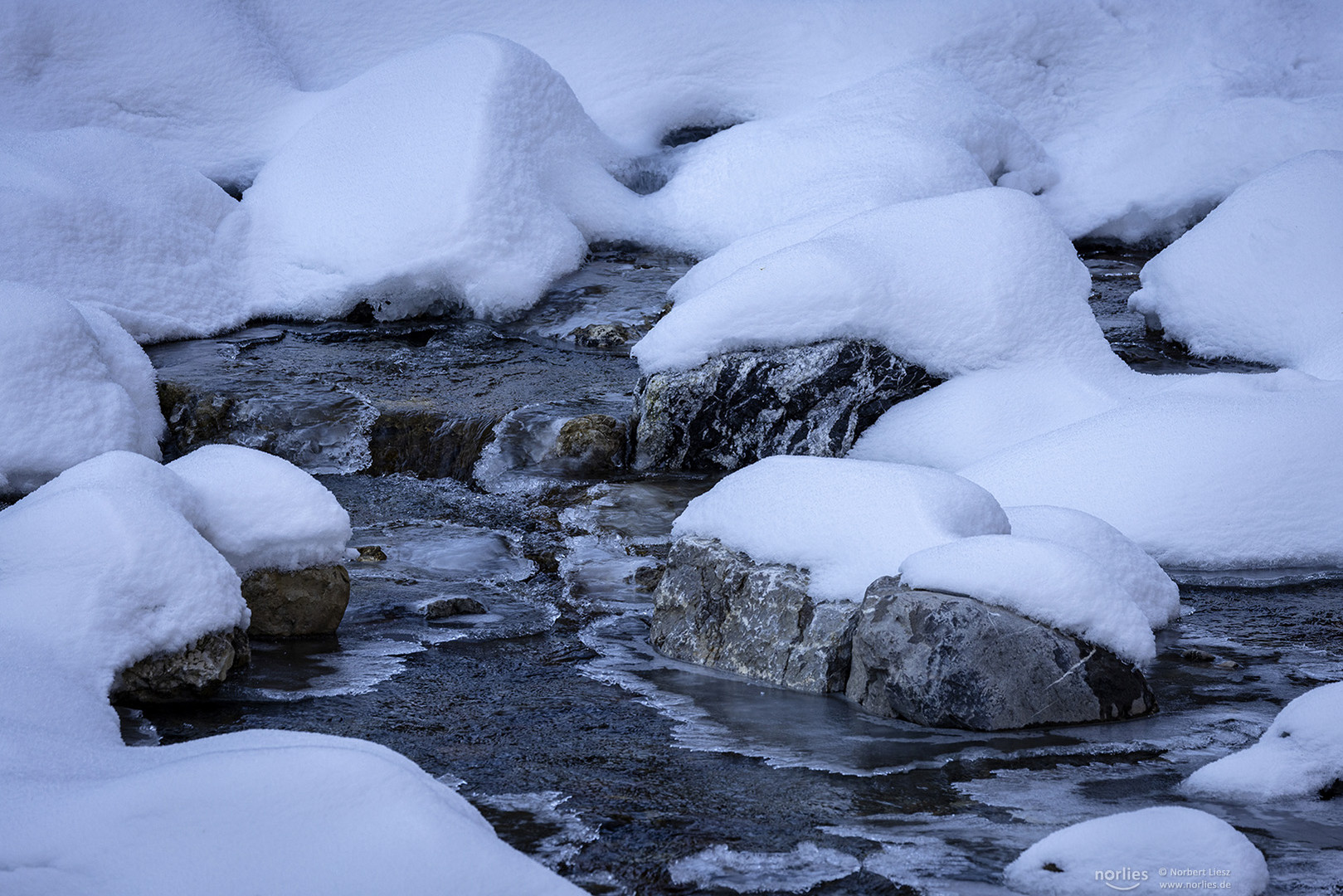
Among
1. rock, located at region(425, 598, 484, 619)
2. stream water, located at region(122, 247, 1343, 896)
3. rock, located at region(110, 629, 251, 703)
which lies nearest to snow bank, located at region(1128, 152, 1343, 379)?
stream water, located at region(122, 247, 1343, 896)

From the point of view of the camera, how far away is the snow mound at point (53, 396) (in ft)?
20.7

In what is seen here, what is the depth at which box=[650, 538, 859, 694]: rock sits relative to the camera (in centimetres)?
410

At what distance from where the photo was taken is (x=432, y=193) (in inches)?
381

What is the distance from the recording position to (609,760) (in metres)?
3.44

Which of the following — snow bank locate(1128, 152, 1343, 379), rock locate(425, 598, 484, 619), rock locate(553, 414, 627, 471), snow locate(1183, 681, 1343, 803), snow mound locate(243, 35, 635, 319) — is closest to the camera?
snow locate(1183, 681, 1343, 803)

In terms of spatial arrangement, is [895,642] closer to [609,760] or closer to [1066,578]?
[1066,578]

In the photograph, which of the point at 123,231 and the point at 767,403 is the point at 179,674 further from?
the point at 123,231

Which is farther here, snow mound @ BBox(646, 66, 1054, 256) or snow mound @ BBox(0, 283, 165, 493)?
snow mound @ BBox(646, 66, 1054, 256)

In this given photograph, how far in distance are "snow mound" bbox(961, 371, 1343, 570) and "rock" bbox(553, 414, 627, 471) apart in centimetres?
215

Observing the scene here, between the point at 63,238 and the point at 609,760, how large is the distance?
738 cm

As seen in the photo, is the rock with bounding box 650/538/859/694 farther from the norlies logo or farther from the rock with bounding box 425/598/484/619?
the norlies logo

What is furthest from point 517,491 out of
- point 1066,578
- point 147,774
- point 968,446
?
point 147,774

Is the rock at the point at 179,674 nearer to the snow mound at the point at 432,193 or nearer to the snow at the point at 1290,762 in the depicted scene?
the snow at the point at 1290,762

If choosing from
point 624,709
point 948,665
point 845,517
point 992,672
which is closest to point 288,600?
point 624,709
